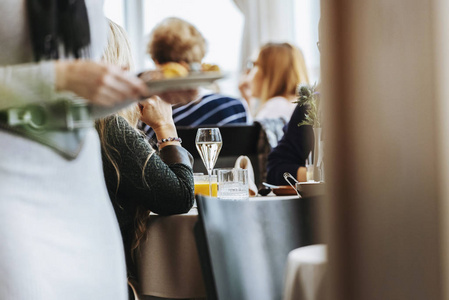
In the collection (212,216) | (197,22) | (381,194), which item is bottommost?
(212,216)

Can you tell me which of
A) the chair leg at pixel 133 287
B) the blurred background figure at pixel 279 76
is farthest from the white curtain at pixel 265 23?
the chair leg at pixel 133 287

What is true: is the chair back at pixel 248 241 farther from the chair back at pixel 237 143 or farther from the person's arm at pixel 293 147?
the chair back at pixel 237 143

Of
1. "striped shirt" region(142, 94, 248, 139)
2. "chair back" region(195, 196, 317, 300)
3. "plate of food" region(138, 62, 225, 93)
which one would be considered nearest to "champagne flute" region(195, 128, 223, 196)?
"chair back" region(195, 196, 317, 300)

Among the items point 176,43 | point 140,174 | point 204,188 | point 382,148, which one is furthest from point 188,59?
point 382,148

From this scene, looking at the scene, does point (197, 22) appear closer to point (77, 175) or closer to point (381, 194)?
point (77, 175)

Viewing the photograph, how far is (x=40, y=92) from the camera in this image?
29.9 inches

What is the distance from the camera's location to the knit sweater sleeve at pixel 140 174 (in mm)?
1549

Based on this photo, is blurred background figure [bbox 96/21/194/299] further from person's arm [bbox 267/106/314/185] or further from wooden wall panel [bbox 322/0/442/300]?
wooden wall panel [bbox 322/0/442/300]

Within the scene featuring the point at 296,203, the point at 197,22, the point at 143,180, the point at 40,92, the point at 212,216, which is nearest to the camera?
the point at 40,92

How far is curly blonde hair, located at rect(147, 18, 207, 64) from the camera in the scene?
3.07 meters

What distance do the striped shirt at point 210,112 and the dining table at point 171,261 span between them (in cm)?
173

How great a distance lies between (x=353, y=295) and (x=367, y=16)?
0.16 m

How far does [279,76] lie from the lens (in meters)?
4.03

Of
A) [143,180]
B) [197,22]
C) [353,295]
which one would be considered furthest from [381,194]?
[197,22]
